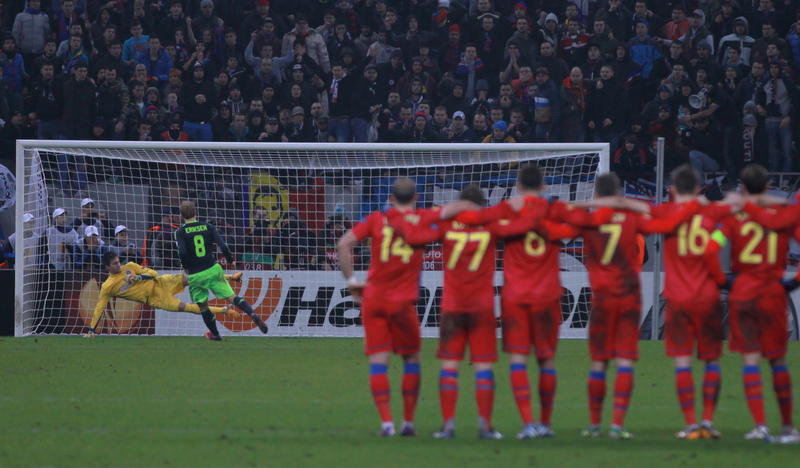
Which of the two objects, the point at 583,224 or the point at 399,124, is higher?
the point at 399,124

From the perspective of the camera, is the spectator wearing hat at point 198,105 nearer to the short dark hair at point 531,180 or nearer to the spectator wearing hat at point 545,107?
the spectator wearing hat at point 545,107

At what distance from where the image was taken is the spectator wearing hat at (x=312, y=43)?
21078mm

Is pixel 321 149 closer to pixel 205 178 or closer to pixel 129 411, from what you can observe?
pixel 205 178

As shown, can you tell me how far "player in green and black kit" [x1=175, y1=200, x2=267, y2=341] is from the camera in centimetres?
1587

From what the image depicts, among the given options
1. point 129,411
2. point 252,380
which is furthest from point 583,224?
point 252,380

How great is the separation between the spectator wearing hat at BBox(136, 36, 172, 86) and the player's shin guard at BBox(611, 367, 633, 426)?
48.6ft

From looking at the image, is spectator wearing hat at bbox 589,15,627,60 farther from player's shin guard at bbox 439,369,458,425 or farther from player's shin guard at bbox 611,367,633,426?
player's shin guard at bbox 439,369,458,425

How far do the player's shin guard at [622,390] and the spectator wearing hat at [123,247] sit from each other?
36.9ft

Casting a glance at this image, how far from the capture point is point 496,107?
1967 centimetres

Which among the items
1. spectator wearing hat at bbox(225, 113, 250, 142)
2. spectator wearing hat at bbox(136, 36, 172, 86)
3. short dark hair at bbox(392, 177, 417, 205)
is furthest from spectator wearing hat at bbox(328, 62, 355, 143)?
short dark hair at bbox(392, 177, 417, 205)

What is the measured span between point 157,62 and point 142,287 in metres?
5.90

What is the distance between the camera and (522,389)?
26.2ft

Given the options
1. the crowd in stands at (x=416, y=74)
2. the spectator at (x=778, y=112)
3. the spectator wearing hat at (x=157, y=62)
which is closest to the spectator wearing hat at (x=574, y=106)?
the crowd in stands at (x=416, y=74)

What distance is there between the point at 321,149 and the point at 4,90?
737 cm
